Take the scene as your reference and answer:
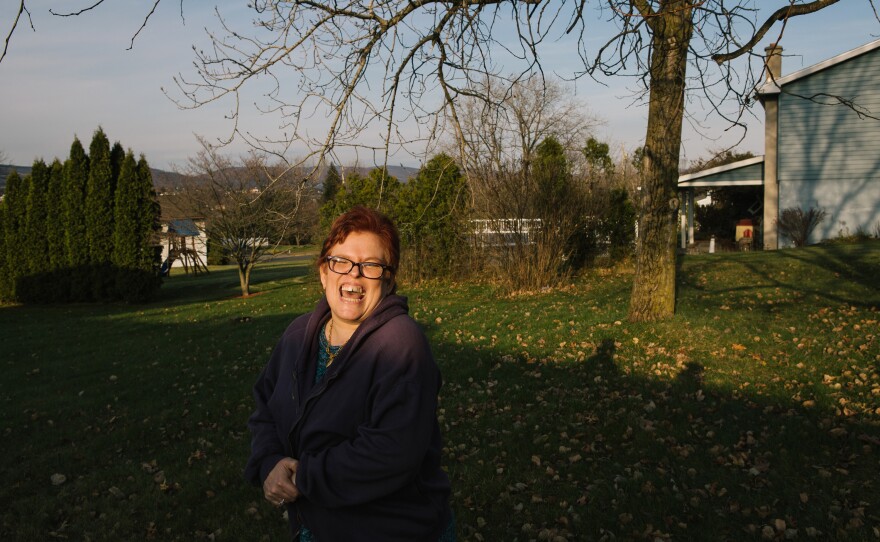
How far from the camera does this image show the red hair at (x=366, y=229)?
2482mm

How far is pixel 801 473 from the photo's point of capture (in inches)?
205

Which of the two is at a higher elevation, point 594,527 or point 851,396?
point 851,396

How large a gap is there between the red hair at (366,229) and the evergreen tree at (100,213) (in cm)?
2337

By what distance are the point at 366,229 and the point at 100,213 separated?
23.7 meters

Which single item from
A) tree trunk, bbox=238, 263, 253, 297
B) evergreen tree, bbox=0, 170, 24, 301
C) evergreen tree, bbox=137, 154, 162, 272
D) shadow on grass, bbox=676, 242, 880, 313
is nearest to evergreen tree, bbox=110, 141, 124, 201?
evergreen tree, bbox=137, 154, 162, 272

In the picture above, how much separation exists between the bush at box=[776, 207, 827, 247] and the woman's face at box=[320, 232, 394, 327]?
2434 cm

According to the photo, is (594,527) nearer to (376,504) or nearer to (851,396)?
(376,504)

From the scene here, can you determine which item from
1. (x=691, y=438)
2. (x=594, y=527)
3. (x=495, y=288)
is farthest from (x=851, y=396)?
(x=495, y=288)

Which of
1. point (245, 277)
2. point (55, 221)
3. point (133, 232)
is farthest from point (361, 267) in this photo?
point (55, 221)

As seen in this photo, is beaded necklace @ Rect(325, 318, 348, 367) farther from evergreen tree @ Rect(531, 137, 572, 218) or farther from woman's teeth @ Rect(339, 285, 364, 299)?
evergreen tree @ Rect(531, 137, 572, 218)

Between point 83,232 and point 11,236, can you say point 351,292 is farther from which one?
point 11,236

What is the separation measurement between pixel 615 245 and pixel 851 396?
1316cm

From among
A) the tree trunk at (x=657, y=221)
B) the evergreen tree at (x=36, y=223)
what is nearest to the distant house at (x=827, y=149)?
the tree trunk at (x=657, y=221)

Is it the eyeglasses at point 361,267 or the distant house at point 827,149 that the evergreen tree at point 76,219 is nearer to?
the distant house at point 827,149
